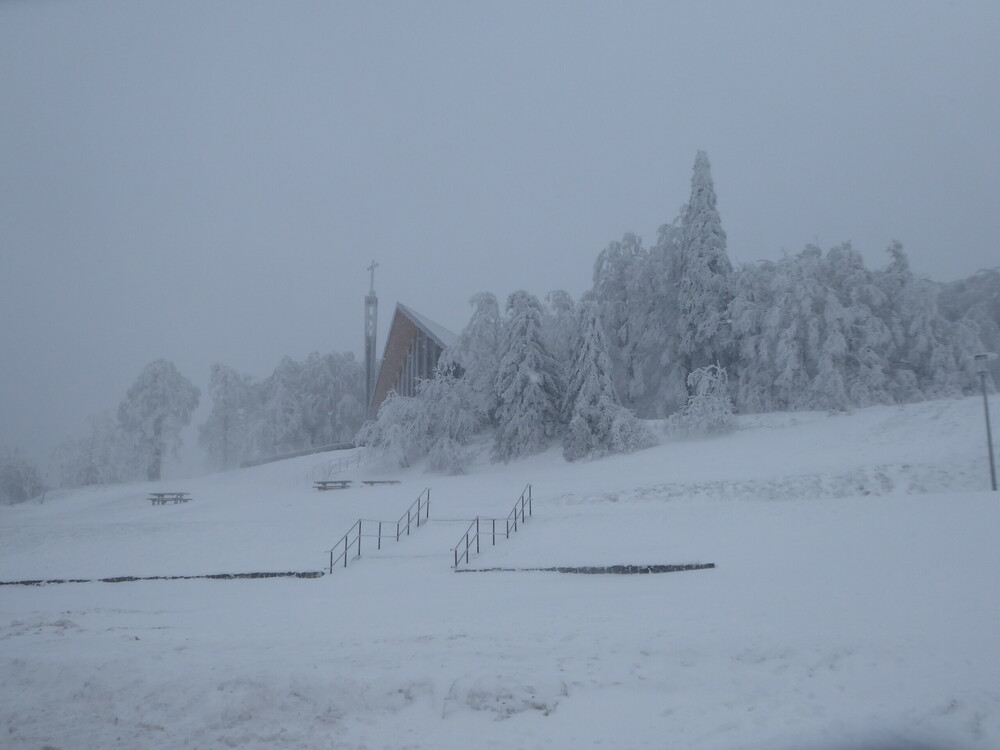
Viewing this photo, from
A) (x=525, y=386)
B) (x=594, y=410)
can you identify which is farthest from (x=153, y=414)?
(x=594, y=410)

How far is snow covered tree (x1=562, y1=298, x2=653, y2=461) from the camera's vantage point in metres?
27.7

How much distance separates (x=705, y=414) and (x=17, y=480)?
41.1m

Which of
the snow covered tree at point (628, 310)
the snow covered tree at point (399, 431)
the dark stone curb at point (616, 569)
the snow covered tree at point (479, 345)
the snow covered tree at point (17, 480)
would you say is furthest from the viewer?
the snow covered tree at point (17, 480)

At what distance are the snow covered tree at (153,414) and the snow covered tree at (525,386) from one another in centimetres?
2629

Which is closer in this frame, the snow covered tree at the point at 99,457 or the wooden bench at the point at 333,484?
the wooden bench at the point at 333,484

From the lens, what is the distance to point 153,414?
4600cm

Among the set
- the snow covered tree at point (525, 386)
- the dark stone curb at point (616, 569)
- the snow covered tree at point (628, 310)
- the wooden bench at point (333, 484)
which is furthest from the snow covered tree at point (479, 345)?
the dark stone curb at point (616, 569)

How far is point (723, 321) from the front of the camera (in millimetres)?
32875

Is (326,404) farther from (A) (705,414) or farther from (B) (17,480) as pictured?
(A) (705,414)

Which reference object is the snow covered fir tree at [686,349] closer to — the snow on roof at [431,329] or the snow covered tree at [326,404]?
the snow on roof at [431,329]

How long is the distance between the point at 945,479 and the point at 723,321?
1606 centimetres

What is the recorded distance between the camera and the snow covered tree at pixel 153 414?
45875mm

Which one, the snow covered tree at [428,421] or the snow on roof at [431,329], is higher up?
the snow on roof at [431,329]

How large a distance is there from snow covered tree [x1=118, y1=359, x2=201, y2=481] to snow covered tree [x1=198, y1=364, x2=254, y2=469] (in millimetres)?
6121
